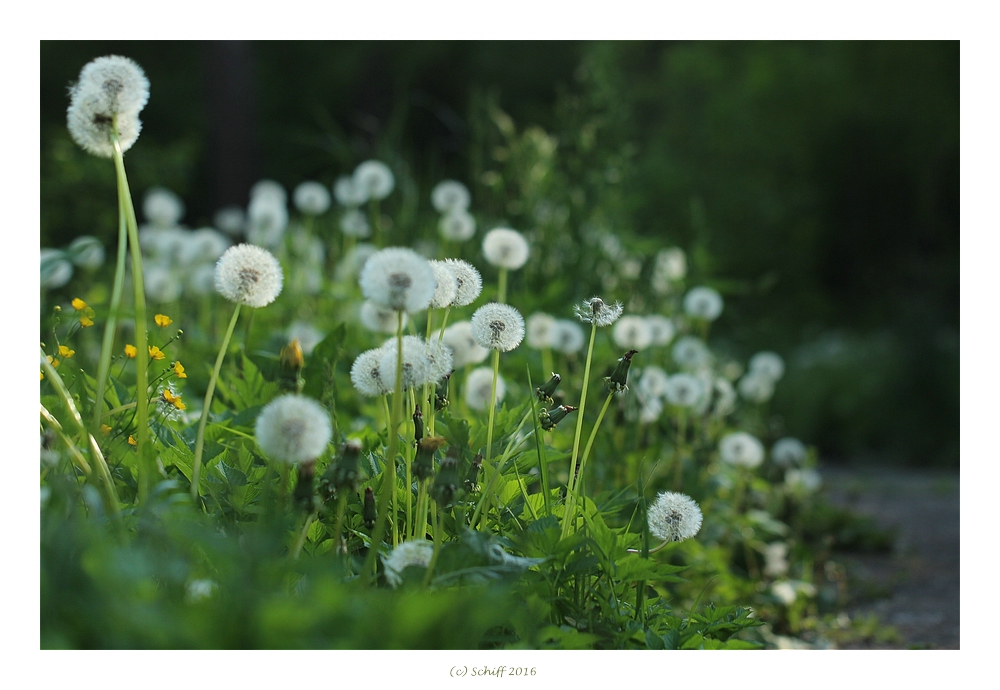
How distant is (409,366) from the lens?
1096mm

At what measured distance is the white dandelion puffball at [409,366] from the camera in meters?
1.10

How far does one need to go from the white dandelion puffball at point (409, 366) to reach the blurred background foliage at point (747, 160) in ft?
7.88

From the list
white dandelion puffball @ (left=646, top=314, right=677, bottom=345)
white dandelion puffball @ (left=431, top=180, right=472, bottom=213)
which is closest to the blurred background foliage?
white dandelion puffball @ (left=431, top=180, right=472, bottom=213)

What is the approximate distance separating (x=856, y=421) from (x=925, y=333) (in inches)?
43.4

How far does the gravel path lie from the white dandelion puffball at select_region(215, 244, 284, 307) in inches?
75.5

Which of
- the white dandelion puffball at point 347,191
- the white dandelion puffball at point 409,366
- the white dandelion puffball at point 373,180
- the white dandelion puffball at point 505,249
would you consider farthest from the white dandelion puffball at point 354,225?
the white dandelion puffball at point 409,366

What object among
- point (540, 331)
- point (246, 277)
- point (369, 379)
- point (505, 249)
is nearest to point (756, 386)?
point (540, 331)

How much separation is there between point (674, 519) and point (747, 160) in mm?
9127

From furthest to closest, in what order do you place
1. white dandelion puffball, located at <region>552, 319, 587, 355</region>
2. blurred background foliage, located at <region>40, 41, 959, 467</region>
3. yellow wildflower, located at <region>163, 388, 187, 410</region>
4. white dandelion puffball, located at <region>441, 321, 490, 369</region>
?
blurred background foliage, located at <region>40, 41, 959, 467</region> < white dandelion puffball, located at <region>552, 319, 587, 355</region> < white dandelion puffball, located at <region>441, 321, 490, 369</region> < yellow wildflower, located at <region>163, 388, 187, 410</region>

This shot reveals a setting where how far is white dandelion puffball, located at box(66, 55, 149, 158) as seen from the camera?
3.64ft

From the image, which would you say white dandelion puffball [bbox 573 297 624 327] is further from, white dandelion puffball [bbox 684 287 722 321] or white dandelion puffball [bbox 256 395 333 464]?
white dandelion puffball [bbox 684 287 722 321]
